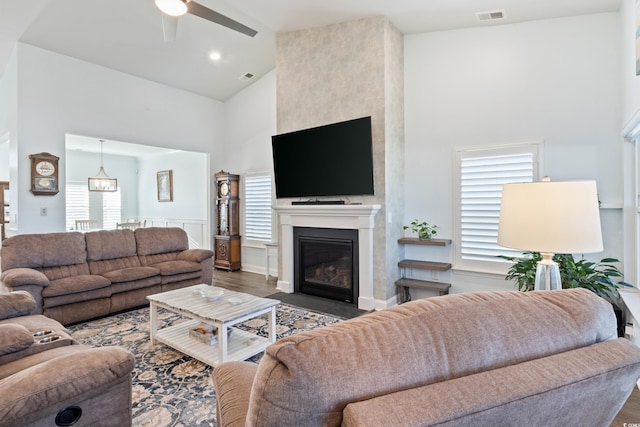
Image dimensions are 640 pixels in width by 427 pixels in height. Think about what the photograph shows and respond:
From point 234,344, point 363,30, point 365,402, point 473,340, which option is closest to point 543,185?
point 473,340

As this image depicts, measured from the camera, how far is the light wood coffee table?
262 cm

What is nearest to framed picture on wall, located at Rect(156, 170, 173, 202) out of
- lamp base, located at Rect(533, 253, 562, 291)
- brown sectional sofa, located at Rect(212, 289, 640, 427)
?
lamp base, located at Rect(533, 253, 562, 291)

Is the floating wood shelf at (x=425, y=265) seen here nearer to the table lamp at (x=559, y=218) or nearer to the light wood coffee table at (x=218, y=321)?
A: the light wood coffee table at (x=218, y=321)

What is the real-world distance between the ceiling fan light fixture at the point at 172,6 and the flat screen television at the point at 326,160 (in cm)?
223

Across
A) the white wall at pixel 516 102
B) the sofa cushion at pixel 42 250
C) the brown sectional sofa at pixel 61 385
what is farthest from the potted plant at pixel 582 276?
the sofa cushion at pixel 42 250

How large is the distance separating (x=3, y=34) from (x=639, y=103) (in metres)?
6.99

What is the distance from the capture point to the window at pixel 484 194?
3.85 m

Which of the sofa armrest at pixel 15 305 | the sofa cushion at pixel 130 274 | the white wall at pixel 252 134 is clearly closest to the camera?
the sofa armrest at pixel 15 305

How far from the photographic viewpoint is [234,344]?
9.63 ft

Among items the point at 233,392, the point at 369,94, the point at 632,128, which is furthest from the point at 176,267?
the point at 632,128

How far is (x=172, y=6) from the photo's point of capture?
9.02ft

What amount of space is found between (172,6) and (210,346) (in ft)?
9.39

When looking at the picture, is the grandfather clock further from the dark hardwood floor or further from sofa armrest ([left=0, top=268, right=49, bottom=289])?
sofa armrest ([left=0, top=268, right=49, bottom=289])

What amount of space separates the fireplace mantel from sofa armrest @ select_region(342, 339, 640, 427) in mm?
3363
